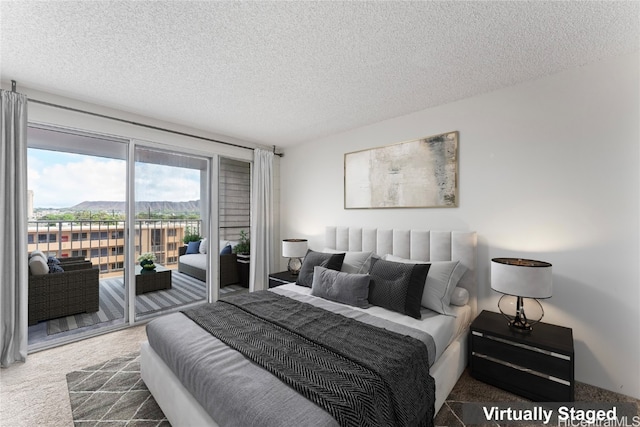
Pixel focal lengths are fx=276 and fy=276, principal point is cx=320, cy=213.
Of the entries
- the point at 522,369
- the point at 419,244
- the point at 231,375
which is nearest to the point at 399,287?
the point at 419,244

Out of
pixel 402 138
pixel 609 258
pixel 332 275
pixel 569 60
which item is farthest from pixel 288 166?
pixel 609 258

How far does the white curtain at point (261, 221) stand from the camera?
442cm

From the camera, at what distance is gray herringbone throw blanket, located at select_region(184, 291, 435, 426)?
1.31m

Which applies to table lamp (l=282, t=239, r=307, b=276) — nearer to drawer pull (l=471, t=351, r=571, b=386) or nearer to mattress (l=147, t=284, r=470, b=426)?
mattress (l=147, t=284, r=470, b=426)

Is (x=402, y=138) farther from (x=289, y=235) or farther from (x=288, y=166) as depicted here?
(x=289, y=235)

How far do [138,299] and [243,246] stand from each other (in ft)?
5.27

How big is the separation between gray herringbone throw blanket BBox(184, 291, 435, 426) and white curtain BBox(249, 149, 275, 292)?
6.88ft

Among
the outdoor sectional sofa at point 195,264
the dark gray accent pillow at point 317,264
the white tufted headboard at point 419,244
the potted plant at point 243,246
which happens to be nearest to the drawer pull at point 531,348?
the white tufted headboard at point 419,244

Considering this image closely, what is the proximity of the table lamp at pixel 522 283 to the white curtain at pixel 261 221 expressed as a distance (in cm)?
325

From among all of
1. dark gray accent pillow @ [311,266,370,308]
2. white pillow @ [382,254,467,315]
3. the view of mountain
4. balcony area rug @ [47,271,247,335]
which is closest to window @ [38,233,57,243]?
the view of mountain

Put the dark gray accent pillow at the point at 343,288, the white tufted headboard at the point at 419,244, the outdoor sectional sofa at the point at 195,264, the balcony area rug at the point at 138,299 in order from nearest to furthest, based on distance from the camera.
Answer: the dark gray accent pillow at the point at 343,288, the white tufted headboard at the point at 419,244, the balcony area rug at the point at 138,299, the outdoor sectional sofa at the point at 195,264

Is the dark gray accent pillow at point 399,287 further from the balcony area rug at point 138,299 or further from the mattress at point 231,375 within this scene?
the balcony area rug at point 138,299

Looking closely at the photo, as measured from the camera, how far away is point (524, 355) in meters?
2.03

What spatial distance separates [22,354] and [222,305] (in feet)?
6.32
